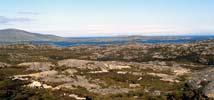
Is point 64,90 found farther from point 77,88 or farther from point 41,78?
point 41,78

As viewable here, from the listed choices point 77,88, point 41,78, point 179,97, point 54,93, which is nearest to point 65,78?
point 41,78

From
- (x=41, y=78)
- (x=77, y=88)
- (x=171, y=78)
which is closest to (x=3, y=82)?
(x=41, y=78)

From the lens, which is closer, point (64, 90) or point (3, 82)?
point (64, 90)

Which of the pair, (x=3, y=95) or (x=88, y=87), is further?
(x=88, y=87)

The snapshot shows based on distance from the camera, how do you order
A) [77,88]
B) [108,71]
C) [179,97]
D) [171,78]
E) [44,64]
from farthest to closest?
[44,64] < [108,71] < [171,78] < [77,88] < [179,97]

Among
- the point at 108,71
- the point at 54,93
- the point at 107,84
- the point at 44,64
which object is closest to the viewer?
the point at 54,93

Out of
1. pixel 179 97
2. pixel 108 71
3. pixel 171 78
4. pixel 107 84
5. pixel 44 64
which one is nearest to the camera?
pixel 179 97

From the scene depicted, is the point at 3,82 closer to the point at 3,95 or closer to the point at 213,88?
the point at 3,95

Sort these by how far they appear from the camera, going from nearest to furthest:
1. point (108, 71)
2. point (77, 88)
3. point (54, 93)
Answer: point (54, 93) → point (77, 88) → point (108, 71)
